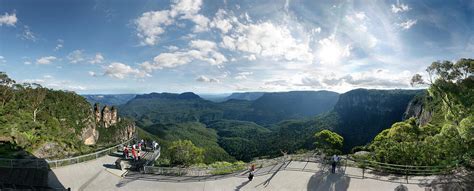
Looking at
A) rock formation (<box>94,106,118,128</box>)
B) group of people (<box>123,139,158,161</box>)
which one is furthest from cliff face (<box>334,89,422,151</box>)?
group of people (<box>123,139,158,161</box>)

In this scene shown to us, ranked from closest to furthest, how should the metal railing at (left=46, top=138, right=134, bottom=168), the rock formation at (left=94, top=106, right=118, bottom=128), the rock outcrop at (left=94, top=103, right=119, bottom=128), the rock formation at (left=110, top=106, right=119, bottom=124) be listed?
the metal railing at (left=46, top=138, right=134, bottom=168) → the rock outcrop at (left=94, top=103, right=119, bottom=128) → the rock formation at (left=94, top=106, right=118, bottom=128) → the rock formation at (left=110, top=106, right=119, bottom=124)

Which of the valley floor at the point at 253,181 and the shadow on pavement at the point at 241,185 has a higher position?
the valley floor at the point at 253,181

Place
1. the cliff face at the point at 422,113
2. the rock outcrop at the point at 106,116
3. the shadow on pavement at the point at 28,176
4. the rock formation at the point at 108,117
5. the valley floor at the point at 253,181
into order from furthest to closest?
the rock formation at the point at 108,117, the rock outcrop at the point at 106,116, the cliff face at the point at 422,113, the valley floor at the point at 253,181, the shadow on pavement at the point at 28,176

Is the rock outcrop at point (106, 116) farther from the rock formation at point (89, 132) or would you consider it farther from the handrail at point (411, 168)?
the handrail at point (411, 168)

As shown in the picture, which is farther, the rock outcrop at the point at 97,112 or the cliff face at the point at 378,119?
the cliff face at the point at 378,119

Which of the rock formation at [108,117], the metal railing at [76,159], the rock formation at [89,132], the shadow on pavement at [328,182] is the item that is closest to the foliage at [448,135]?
the shadow on pavement at [328,182]

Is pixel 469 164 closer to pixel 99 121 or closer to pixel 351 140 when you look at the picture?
pixel 99 121

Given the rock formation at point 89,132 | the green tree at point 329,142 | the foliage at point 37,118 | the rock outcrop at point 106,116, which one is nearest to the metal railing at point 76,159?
the foliage at point 37,118

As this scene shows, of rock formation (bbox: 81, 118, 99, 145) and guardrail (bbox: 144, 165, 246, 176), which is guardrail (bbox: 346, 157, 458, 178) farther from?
rock formation (bbox: 81, 118, 99, 145)

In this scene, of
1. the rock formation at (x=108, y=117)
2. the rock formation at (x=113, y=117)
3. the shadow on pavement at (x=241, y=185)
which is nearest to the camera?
the shadow on pavement at (x=241, y=185)
